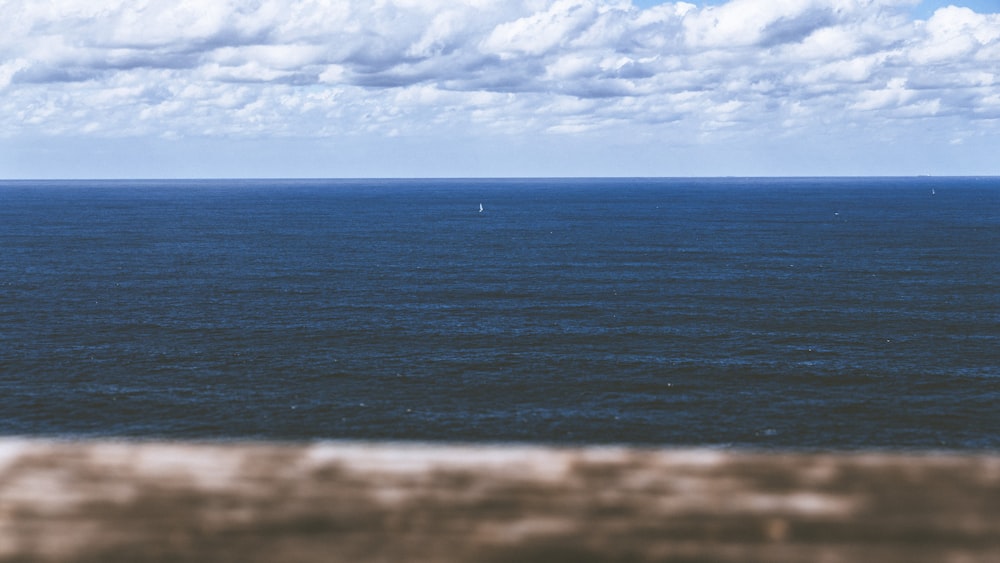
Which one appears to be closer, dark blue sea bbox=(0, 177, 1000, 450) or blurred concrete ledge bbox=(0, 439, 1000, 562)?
blurred concrete ledge bbox=(0, 439, 1000, 562)

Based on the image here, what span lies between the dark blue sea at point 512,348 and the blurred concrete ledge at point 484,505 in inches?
1750

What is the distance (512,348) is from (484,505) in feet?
212

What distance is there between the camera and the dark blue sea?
5106cm

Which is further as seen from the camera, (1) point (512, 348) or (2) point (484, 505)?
(1) point (512, 348)

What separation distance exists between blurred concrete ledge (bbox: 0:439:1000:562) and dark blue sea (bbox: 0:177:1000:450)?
1750 inches

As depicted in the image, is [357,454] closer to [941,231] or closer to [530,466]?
[530,466]

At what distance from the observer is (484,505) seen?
2934mm

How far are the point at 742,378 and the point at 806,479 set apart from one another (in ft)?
193

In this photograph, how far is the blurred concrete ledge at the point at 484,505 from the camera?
9.06 ft

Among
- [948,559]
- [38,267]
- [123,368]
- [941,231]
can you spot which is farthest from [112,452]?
[941,231]

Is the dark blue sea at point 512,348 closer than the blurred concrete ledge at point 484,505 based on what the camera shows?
No

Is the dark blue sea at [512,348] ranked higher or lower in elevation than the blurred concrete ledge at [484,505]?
lower

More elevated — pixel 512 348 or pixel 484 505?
pixel 484 505

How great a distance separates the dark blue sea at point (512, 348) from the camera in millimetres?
51062
